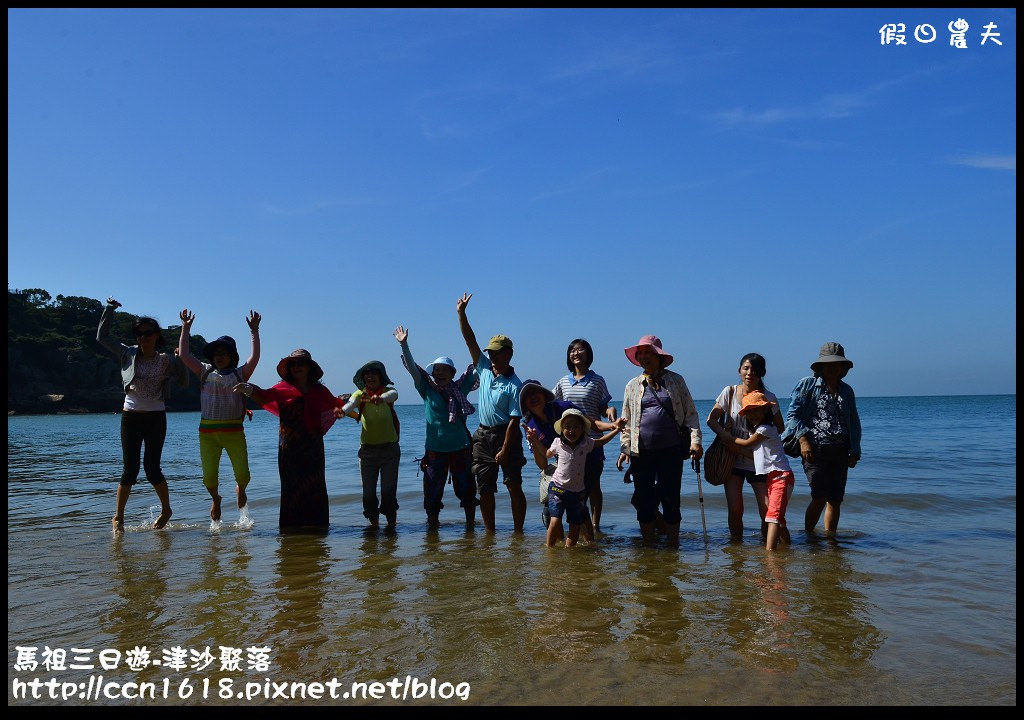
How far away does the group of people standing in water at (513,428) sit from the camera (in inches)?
264

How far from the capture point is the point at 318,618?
4582 mm

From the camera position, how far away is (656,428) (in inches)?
262

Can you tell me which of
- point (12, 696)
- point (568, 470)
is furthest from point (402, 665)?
point (568, 470)

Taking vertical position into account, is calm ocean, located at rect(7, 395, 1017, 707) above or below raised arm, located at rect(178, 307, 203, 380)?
below

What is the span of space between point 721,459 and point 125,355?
6160mm

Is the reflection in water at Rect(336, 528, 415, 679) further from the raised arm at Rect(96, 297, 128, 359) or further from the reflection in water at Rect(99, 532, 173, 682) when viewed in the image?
the raised arm at Rect(96, 297, 128, 359)

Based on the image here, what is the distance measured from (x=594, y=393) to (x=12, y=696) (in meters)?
4.99

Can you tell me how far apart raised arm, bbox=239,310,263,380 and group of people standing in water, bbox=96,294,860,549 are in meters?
0.01

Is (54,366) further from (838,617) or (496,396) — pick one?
(838,617)

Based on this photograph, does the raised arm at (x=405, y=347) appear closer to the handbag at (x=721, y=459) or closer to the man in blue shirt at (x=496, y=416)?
the man in blue shirt at (x=496, y=416)

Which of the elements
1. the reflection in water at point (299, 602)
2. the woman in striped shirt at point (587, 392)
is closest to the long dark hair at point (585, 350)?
the woman in striped shirt at point (587, 392)

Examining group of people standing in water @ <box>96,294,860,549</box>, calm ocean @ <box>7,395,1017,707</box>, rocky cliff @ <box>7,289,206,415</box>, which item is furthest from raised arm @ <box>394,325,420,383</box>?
rocky cliff @ <box>7,289,206,415</box>

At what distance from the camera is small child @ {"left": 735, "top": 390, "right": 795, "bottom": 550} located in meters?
6.60

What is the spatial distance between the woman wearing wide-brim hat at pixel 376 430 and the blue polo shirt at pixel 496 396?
3.28ft
